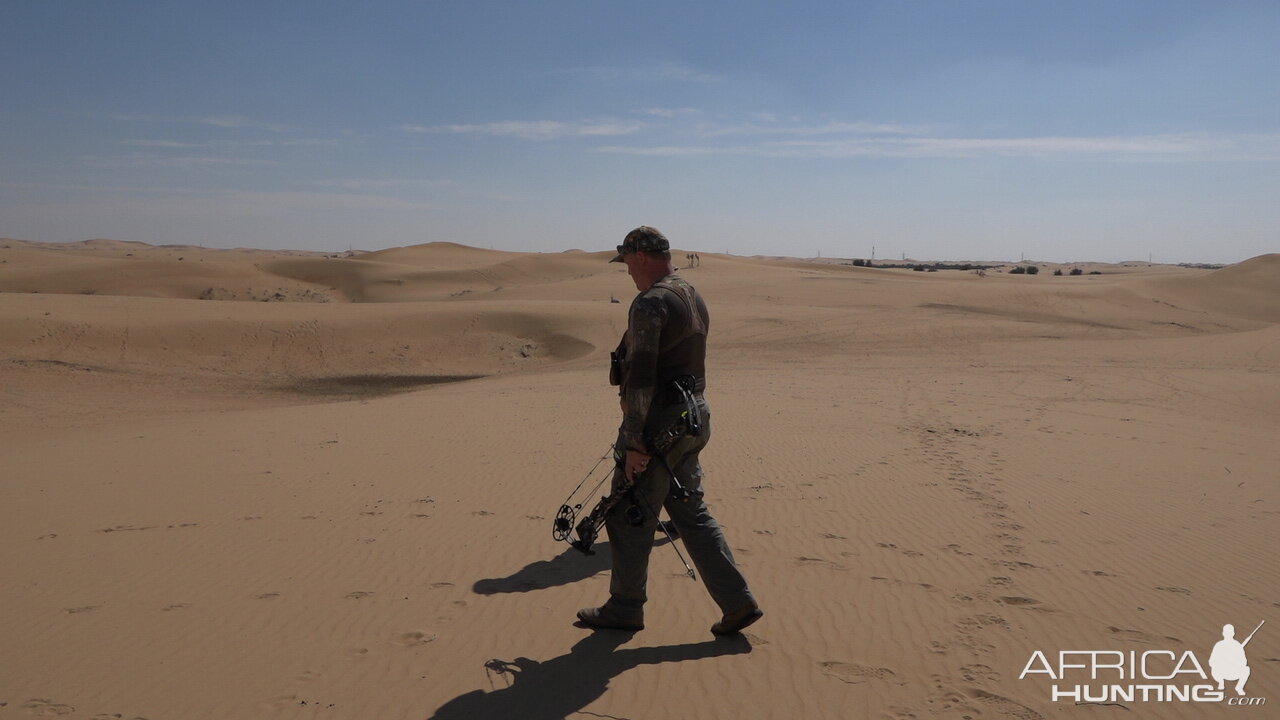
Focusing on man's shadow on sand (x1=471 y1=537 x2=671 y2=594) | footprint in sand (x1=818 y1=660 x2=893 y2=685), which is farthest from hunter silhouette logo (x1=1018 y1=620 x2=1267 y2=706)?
man's shadow on sand (x1=471 y1=537 x2=671 y2=594)

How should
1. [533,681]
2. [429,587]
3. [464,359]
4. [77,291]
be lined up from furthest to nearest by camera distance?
[77,291] < [464,359] < [429,587] < [533,681]

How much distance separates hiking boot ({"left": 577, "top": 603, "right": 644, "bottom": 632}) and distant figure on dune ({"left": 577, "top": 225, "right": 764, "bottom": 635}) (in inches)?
5.2

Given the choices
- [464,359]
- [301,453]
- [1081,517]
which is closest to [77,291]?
[464,359]

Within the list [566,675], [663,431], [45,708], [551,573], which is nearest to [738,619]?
[566,675]

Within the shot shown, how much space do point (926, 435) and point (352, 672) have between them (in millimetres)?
7751

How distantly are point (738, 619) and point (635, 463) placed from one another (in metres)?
1.00

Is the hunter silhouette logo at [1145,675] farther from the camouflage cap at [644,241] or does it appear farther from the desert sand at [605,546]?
the camouflage cap at [644,241]

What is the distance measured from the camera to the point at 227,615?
4656mm

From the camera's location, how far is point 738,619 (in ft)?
13.8

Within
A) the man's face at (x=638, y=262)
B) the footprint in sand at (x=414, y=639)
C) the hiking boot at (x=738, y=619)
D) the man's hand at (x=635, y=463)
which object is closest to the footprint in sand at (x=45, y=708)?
the footprint in sand at (x=414, y=639)

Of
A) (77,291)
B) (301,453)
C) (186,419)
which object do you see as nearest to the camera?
(301,453)

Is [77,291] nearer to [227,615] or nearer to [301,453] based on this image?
[301,453]

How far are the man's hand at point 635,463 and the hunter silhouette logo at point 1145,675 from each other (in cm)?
208

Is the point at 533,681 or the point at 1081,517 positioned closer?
the point at 533,681
